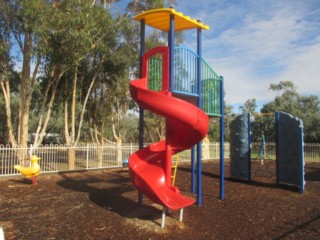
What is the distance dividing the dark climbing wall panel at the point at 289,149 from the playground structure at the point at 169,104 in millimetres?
3260

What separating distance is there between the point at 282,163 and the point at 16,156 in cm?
975

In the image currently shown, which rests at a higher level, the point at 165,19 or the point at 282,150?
the point at 165,19

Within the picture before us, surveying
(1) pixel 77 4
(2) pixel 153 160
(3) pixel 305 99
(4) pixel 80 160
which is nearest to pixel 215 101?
(2) pixel 153 160

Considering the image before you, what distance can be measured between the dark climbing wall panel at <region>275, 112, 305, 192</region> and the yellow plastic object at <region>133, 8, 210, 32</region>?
444 cm

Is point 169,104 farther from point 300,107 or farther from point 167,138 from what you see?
point 300,107

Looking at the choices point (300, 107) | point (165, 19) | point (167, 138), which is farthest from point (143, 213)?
point (300, 107)

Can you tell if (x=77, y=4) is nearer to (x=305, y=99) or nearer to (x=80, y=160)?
(x=80, y=160)

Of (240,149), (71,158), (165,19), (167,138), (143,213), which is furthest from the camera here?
(71,158)

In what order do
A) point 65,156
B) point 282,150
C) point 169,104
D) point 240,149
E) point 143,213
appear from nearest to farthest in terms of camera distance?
point 169,104, point 143,213, point 282,150, point 240,149, point 65,156

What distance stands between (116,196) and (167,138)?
2889 mm

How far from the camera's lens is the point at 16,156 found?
1209cm

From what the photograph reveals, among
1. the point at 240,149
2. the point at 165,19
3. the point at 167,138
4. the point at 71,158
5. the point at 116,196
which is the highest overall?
the point at 165,19

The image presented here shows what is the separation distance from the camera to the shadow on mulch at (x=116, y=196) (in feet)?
20.7

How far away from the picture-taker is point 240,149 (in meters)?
11.1
